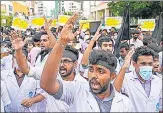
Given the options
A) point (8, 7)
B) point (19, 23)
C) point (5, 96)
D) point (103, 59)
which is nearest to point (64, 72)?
point (103, 59)

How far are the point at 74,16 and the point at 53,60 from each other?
1.27ft

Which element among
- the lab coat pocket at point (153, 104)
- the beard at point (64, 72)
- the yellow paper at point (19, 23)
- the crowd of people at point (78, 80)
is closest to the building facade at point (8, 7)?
the yellow paper at point (19, 23)

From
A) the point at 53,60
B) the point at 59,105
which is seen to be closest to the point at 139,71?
the point at 59,105

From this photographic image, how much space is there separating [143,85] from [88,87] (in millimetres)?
1273

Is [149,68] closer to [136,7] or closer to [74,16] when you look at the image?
[74,16]

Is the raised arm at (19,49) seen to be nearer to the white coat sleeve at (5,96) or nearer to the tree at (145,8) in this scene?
the white coat sleeve at (5,96)

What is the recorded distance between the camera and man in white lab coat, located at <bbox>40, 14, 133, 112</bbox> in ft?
8.66

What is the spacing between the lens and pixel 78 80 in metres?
3.62

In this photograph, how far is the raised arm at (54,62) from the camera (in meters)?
2.62

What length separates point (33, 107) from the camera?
4660mm

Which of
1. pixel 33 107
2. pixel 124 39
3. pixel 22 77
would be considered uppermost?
pixel 124 39

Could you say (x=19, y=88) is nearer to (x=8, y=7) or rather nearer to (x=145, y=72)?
(x=145, y=72)

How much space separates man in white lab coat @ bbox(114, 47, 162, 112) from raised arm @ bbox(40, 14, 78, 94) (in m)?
1.10

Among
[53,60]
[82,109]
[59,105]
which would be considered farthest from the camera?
[59,105]
